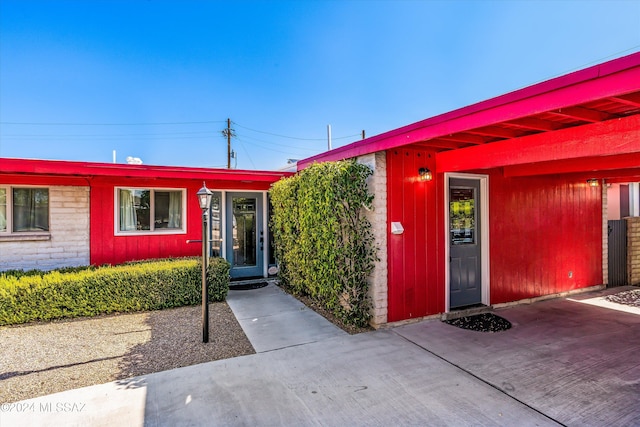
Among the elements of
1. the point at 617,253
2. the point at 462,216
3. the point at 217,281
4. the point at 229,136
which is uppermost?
the point at 229,136

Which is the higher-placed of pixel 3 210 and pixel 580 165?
pixel 580 165

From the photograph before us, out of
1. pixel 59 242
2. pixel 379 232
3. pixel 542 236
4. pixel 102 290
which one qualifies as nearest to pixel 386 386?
pixel 379 232

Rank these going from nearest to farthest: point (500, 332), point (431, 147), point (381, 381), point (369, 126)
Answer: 1. point (381, 381)
2. point (500, 332)
3. point (431, 147)
4. point (369, 126)

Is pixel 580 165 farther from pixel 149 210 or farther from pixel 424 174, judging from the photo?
pixel 149 210

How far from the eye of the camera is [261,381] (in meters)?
3.11

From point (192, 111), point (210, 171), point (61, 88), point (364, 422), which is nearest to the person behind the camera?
point (364, 422)

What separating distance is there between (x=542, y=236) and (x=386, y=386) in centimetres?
472

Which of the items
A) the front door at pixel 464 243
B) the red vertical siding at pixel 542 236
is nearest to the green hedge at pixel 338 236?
the front door at pixel 464 243

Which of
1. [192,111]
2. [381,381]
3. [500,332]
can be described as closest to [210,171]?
[381,381]

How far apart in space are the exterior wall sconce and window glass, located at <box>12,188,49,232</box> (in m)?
6.98

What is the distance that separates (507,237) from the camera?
552 cm

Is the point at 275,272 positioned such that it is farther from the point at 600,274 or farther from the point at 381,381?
the point at 600,274

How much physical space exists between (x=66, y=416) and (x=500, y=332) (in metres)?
4.87

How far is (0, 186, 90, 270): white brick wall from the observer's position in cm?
602
